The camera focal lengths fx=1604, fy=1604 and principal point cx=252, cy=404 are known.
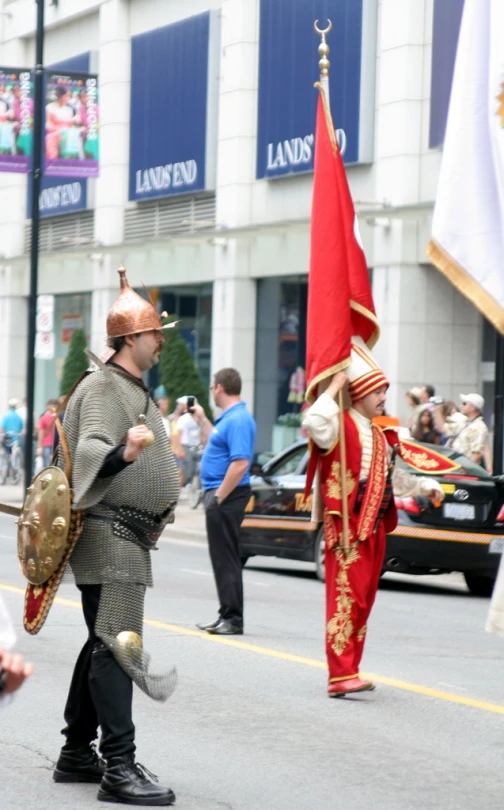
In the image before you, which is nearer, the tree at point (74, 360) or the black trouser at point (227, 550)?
the black trouser at point (227, 550)

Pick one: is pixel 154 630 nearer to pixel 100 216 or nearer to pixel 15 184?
pixel 100 216

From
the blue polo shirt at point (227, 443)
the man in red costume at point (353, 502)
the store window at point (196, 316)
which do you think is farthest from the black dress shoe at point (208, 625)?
the store window at point (196, 316)

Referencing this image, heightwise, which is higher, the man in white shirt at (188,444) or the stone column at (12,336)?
the stone column at (12,336)

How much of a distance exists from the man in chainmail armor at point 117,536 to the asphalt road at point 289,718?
0.22 m

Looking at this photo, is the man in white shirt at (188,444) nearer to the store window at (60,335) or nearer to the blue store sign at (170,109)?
the blue store sign at (170,109)

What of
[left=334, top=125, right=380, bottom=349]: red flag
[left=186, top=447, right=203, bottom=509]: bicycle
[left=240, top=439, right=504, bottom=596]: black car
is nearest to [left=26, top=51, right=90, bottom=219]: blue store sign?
[left=186, top=447, right=203, bottom=509]: bicycle

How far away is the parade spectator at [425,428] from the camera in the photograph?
18.8 metres

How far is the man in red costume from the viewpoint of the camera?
28.5 feet

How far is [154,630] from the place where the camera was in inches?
440

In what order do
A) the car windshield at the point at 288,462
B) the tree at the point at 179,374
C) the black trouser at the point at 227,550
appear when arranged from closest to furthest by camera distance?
1. the black trouser at the point at 227,550
2. the car windshield at the point at 288,462
3. the tree at the point at 179,374

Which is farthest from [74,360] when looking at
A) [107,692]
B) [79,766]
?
[107,692]

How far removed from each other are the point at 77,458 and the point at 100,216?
30.0 m

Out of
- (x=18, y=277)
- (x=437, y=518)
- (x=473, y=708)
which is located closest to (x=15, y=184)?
(x=18, y=277)

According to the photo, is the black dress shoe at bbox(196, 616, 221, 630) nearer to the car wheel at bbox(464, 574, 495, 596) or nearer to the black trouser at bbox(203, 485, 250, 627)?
the black trouser at bbox(203, 485, 250, 627)
